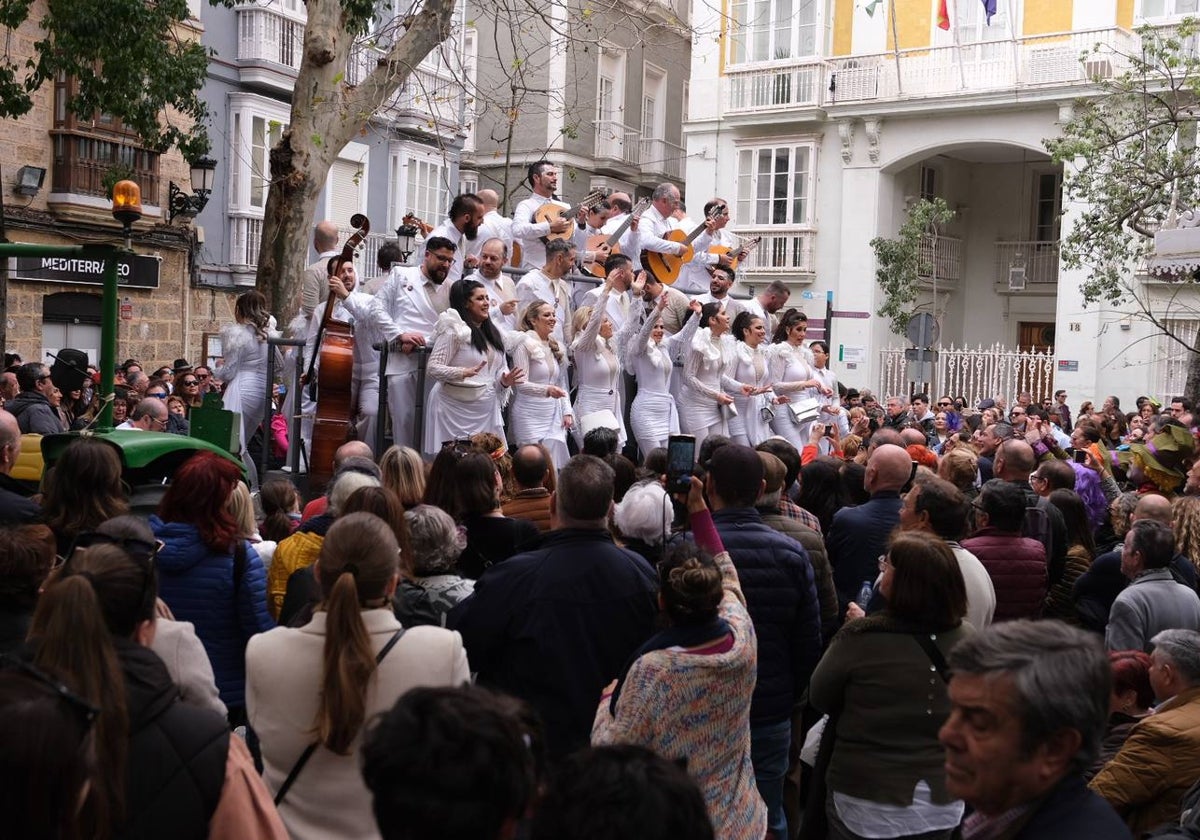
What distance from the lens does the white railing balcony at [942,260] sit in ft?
109

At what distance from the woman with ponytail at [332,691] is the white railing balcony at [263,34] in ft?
75.0

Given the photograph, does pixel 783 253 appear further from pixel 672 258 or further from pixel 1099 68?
pixel 672 258

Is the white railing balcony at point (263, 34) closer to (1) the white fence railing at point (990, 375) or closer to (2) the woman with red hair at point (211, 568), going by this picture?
(1) the white fence railing at point (990, 375)

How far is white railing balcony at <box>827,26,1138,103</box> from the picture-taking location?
2903 centimetres

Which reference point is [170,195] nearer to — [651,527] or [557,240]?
[557,240]

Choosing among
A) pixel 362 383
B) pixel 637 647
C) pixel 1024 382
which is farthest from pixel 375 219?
pixel 637 647

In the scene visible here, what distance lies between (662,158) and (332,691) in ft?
117

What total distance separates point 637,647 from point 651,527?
1.07 metres

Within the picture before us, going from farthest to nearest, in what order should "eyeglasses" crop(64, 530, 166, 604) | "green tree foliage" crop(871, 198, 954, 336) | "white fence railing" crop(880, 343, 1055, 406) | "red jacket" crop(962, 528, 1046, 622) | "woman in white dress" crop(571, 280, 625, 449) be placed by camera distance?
"green tree foliage" crop(871, 198, 954, 336) → "white fence railing" crop(880, 343, 1055, 406) → "woman in white dress" crop(571, 280, 625, 449) → "red jacket" crop(962, 528, 1046, 622) → "eyeglasses" crop(64, 530, 166, 604)

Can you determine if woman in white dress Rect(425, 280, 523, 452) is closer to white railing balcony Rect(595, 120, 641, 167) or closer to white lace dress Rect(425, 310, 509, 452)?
white lace dress Rect(425, 310, 509, 452)

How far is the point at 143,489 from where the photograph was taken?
6.55 meters

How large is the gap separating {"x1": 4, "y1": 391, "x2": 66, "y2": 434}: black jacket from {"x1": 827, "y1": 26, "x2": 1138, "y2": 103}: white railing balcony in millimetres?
23293

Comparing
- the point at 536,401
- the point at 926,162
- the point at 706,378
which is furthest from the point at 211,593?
the point at 926,162

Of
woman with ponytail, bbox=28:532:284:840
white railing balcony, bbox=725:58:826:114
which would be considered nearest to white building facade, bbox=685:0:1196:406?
white railing balcony, bbox=725:58:826:114
